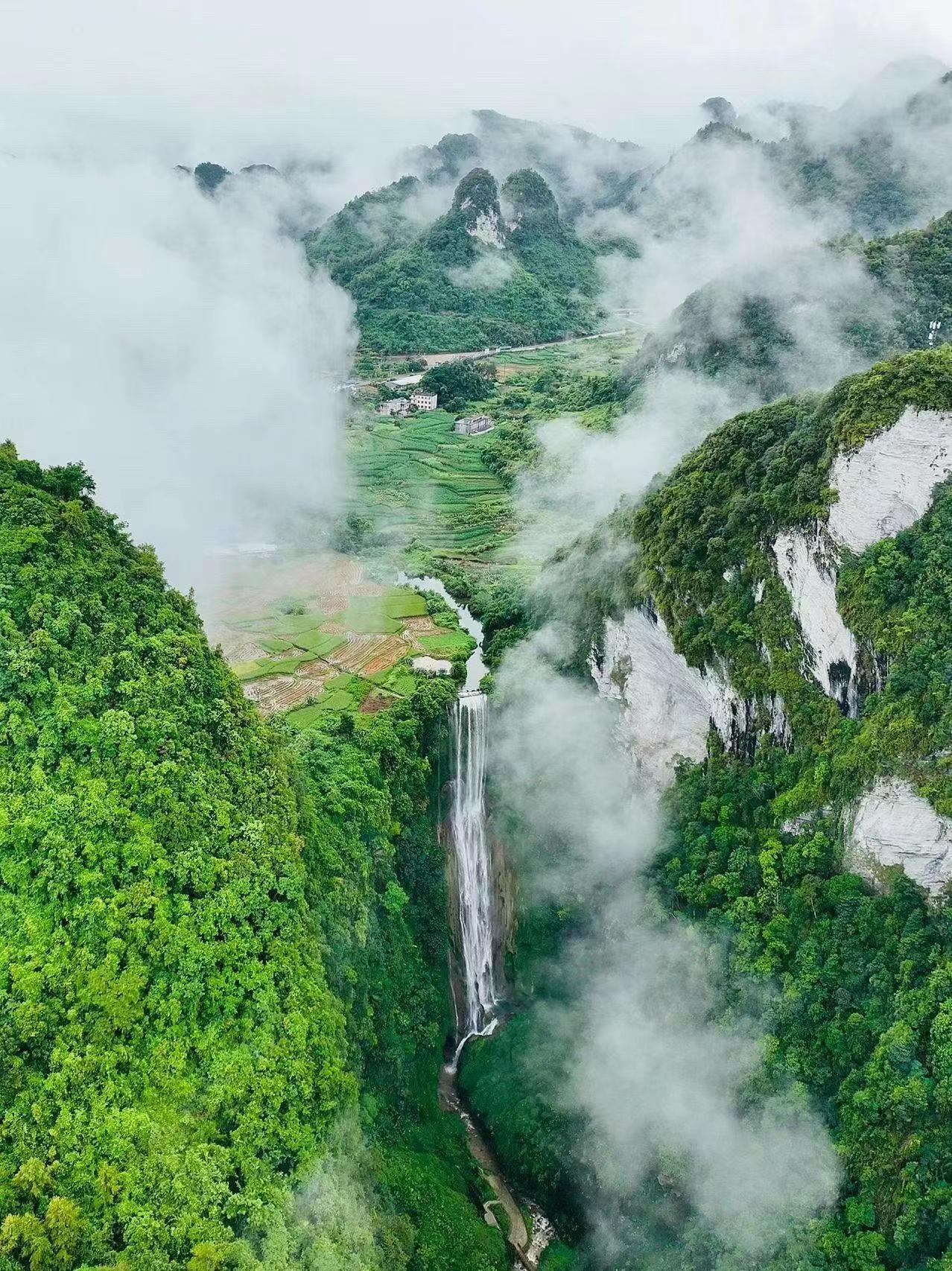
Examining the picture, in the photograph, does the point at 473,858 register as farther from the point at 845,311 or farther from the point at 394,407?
the point at 394,407

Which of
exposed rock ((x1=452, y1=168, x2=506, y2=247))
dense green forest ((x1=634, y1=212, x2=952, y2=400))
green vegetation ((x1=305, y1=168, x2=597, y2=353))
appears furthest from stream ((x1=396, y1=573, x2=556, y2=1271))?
exposed rock ((x1=452, y1=168, x2=506, y2=247))

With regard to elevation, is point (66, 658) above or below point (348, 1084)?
above

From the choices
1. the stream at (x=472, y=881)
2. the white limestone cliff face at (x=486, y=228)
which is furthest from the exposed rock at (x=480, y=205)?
the stream at (x=472, y=881)

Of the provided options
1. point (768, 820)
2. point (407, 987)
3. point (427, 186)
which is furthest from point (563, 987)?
point (427, 186)

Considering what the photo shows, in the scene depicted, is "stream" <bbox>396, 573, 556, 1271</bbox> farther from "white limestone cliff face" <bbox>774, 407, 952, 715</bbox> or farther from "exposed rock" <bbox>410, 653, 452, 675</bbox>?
"white limestone cliff face" <bbox>774, 407, 952, 715</bbox>

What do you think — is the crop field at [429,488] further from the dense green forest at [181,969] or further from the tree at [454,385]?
the dense green forest at [181,969]

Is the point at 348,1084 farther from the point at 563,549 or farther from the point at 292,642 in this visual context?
the point at 563,549

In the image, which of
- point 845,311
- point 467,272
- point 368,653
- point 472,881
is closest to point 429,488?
point 368,653
